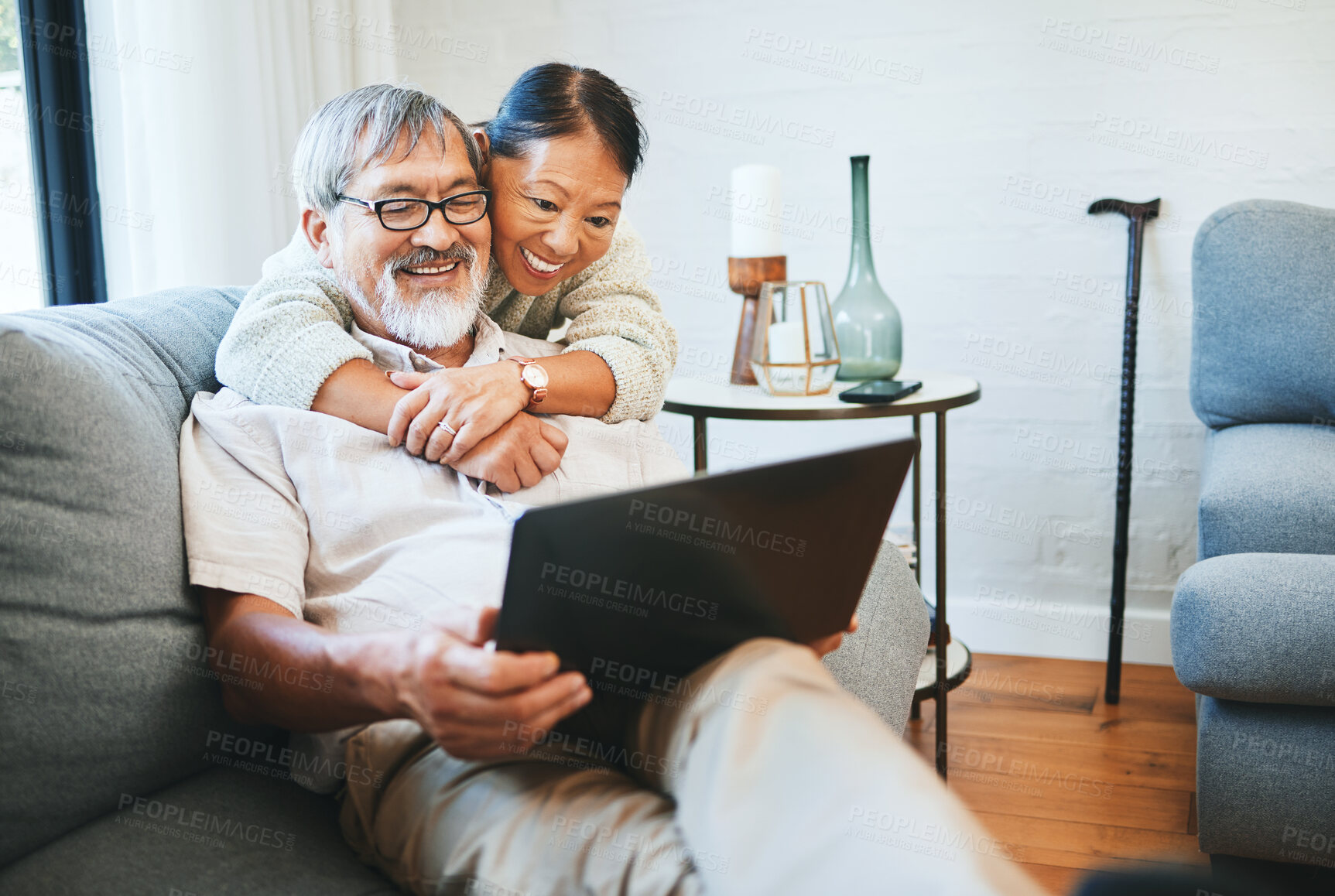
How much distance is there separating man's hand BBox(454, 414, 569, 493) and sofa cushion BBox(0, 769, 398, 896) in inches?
14.8

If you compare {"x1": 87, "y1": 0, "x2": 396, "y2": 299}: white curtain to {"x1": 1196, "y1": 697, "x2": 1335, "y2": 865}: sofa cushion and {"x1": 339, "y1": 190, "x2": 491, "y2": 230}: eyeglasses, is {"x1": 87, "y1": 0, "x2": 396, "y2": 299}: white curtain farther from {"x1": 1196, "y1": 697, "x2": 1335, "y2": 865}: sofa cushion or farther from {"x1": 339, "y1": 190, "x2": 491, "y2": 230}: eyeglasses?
{"x1": 1196, "y1": 697, "x2": 1335, "y2": 865}: sofa cushion

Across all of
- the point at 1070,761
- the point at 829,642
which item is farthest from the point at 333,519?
the point at 1070,761

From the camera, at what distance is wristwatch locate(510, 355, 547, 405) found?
122 centimetres

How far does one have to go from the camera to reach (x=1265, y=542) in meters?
1.51

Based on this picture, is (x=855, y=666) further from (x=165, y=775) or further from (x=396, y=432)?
(x=165, y=775)

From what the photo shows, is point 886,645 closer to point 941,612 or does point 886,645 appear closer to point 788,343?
point 941,612

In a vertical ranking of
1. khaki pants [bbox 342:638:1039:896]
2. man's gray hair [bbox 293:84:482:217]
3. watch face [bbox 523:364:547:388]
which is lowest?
khaki pants [bbox 342:638:1039:896]

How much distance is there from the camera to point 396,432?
3.67 ft

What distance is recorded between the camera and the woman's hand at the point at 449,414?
3.65 ft

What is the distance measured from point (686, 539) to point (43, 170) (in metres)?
1.56

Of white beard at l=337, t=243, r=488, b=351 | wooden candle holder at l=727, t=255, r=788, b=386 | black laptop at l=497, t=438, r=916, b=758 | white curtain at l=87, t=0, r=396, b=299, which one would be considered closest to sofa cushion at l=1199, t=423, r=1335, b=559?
wooden candle holder at l=727, t=255, r=788, b=386

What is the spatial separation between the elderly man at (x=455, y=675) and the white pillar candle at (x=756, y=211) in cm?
62

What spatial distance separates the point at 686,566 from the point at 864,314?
1151 millimetres

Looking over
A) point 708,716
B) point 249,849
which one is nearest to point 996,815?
point 708,716
